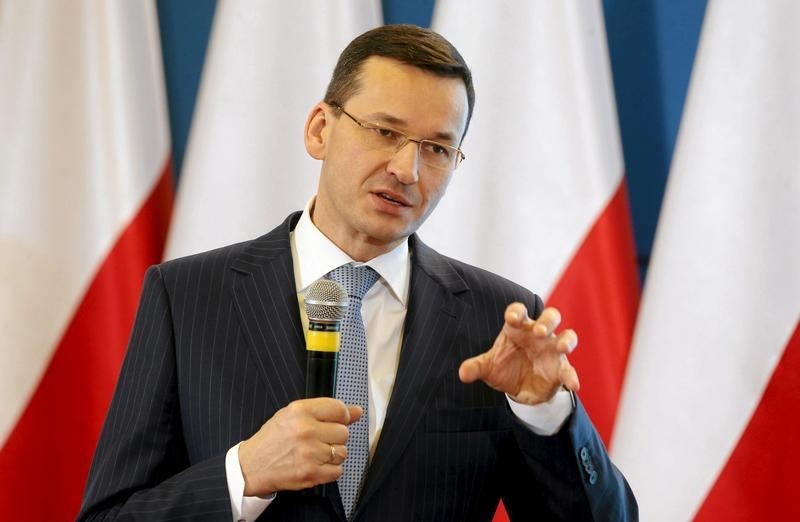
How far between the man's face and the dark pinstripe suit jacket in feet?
0.43

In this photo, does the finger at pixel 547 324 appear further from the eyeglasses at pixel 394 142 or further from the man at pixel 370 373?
the eyeglasses at pixel 394 142

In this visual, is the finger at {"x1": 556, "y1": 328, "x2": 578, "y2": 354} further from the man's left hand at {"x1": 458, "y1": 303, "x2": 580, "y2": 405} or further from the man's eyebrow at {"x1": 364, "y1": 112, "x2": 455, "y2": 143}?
the man's eyebrow at {"x1": 364, "y1": 112, "x2": 455, "y2": 143}

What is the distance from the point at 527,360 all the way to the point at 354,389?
32cm

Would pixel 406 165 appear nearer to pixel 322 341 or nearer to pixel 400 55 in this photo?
pixel 400 55

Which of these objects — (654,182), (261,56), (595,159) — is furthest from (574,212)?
(261,56)

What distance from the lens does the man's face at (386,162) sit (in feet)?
5.51

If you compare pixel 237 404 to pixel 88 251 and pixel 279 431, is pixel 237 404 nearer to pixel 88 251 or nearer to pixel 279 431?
pixel 279 431

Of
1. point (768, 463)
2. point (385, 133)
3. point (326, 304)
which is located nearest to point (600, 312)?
point (768, 463)

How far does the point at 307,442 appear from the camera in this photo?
132cm

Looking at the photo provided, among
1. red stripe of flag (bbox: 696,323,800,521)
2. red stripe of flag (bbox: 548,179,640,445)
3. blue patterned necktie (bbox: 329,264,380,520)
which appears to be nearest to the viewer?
blue patterned necktie (bbox: 329,264,380,520)

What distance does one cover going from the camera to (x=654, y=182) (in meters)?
2.76

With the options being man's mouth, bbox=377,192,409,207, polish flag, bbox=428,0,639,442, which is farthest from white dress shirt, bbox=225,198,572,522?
polish flag, bbox=428,0,639,442

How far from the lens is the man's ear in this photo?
6.07ft

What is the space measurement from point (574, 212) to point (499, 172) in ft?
0.73
